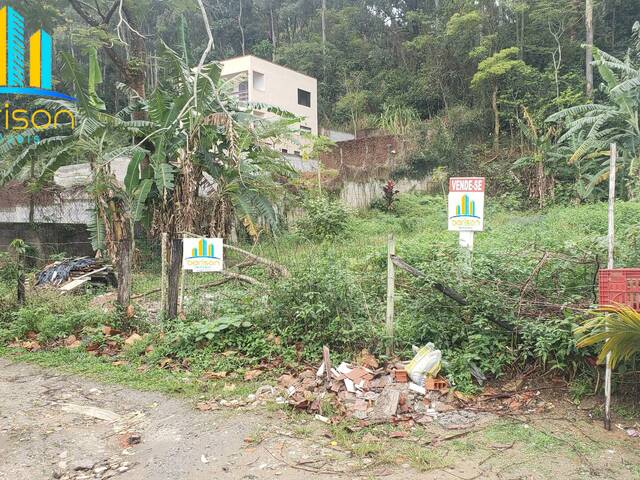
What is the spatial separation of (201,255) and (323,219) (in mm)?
8241

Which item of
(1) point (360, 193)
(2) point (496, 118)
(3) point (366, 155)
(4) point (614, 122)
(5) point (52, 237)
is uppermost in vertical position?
(2) point (496, 118)

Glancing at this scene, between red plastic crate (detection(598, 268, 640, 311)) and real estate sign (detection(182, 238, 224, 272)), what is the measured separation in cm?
426

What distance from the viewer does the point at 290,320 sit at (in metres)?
5.65

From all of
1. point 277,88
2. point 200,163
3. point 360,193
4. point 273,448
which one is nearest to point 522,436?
point 273,448

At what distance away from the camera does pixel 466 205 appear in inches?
207

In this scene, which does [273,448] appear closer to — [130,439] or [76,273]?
[130,439]

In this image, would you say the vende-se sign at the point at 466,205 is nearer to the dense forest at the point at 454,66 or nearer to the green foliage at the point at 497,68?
the dense forest at the point at 454,66

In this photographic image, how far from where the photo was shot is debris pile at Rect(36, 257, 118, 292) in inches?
405

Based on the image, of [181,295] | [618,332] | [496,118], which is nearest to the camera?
[618,332]

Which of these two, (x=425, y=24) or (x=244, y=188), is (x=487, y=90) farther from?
(x=244, y=188)

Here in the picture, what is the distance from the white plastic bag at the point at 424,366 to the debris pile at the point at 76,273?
7615mm

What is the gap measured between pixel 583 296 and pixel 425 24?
2534 centimetres

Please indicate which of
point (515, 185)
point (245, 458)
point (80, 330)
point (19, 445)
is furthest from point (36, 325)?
point (515, 185)

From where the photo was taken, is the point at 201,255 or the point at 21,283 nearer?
the point at 201,255
